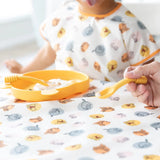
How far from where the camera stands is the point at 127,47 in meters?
0.94

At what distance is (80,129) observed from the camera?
0.56 meters

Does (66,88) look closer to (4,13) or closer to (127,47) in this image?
(127,47)

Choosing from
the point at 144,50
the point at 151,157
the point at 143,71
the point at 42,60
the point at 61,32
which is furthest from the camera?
the point at 42,60

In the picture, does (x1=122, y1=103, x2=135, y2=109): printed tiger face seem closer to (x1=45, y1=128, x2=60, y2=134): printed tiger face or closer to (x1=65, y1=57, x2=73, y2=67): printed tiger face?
(x1=45, y1=128, x2=60, y2=134): printed tiger face

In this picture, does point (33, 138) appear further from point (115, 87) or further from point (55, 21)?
point (55, 21)

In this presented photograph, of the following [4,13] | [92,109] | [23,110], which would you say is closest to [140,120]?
[92,109]

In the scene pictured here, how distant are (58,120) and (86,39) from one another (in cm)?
44

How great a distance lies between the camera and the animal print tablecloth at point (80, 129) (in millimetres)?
478

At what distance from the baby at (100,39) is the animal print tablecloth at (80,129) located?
0.23 meters

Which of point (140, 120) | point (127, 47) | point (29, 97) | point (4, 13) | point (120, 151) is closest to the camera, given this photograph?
point (120, 151)

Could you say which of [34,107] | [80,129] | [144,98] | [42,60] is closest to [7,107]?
[34,107]

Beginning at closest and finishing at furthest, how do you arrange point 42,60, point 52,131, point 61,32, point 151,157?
point 151,157, point 52,131, point 61,32, point 42,60

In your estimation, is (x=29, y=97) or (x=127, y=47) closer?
(x=29, y=97)

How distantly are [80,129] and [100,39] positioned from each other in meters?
0.48
